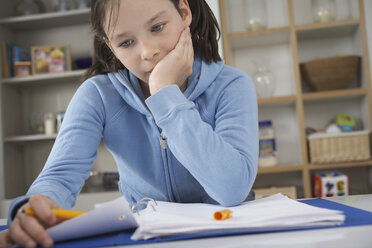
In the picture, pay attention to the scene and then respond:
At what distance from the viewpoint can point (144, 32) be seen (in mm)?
816

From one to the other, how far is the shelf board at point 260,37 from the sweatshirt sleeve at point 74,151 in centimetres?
179

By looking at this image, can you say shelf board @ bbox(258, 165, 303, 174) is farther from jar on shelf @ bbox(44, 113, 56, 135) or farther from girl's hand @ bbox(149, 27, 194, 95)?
girl's hand @ bbox(149, 27, 194, 95)

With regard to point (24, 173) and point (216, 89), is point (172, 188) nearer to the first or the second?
point (216, 89)

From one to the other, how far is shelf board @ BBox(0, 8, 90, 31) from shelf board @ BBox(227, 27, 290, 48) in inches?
45.3

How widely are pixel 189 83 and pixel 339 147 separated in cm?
179

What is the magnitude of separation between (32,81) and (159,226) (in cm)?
281

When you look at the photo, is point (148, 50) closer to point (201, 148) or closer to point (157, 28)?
point (157, 28)

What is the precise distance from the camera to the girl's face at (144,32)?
80 cm

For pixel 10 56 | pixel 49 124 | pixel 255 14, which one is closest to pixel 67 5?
pixel 10 56

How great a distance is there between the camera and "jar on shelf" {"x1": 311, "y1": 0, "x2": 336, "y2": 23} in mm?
2631

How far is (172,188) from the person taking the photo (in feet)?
3.12

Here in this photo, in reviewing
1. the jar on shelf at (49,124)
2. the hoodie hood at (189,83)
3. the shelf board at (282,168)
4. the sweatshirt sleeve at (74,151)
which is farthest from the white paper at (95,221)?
the jar on shelf at (49,124)

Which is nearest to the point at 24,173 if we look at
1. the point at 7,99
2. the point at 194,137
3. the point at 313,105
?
the point at 7,99

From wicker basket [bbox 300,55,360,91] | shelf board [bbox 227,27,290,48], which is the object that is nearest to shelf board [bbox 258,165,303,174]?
wicker basket [bbox 300,55,360,91]
